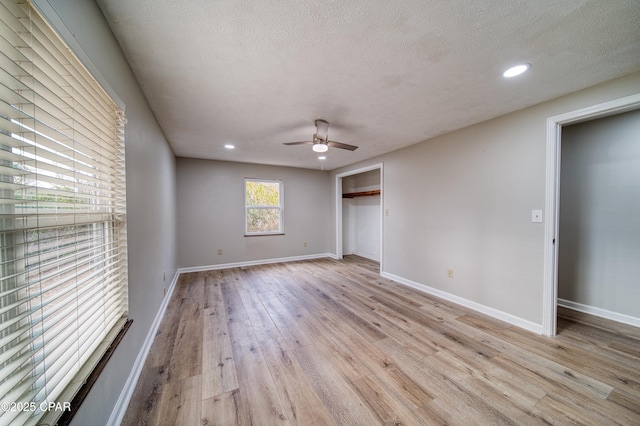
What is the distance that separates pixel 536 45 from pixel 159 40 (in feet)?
7.99

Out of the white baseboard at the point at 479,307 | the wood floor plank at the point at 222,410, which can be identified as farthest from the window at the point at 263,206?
the wood floor plank at the point at 222,410

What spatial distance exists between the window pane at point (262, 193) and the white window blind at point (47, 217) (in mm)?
3858

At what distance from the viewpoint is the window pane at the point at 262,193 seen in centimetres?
511

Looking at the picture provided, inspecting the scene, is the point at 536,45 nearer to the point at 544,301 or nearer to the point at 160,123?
the point at 544,301

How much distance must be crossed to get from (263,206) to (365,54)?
4139 millimetres

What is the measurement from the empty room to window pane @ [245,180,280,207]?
61.7 inches

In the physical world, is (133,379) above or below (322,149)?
below

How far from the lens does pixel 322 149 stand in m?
2.62

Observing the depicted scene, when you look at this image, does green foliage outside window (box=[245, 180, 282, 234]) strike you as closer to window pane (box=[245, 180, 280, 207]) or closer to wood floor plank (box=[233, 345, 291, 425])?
window pane (box=[245, 180, 280, 207])

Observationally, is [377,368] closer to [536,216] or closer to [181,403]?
[181,403]

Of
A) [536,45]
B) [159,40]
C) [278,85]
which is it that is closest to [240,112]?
[278,85]

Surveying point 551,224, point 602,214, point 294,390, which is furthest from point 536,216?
point 294,390

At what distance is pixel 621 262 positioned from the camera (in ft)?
8.14

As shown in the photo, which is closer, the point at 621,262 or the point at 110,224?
the point at 110,224
